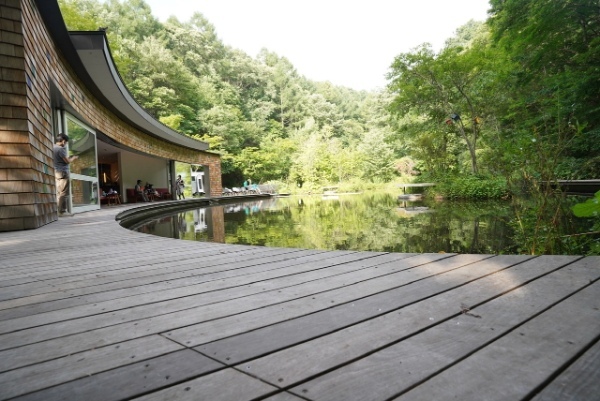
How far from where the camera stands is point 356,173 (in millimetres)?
26375

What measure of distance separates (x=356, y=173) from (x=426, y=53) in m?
15.2

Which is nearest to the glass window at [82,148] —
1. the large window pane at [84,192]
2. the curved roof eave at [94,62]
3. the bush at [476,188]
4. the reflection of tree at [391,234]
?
the large window pane at [84,192]

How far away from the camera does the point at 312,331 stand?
3.33 feet

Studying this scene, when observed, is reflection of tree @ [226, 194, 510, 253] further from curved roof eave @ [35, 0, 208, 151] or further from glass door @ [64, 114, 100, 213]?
curved roof eave @ [35, 0, 208, 151]

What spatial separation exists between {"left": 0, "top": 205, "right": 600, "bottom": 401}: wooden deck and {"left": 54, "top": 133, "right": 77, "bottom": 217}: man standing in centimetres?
420

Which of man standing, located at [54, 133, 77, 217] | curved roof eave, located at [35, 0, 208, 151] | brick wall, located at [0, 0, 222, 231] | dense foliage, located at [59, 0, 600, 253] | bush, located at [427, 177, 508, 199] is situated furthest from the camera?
bush, located at [427, 177, 508, 199]

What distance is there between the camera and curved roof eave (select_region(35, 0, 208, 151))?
4.99 meters

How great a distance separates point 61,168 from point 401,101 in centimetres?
1099

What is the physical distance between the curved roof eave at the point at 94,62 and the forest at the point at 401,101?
100 centimetres

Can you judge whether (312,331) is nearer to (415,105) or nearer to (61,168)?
(61,168)

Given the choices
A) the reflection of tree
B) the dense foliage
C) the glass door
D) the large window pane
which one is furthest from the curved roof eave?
the dense foliage

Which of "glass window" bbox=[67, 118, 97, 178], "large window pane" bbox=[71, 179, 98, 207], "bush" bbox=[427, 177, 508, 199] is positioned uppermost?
"glass window" bbox=[67, 118, 97, 178]

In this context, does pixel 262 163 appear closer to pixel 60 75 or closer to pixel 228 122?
pixel 228 122

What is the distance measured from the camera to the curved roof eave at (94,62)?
4.99 meters
